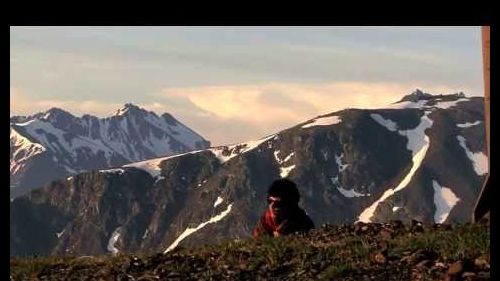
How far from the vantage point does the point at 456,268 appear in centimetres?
1113

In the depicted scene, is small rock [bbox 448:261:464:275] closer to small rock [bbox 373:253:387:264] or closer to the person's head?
small rock [bbox 373:253:387:264]

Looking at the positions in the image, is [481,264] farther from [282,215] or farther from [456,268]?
[282,215]

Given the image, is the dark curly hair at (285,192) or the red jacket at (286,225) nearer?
the red jacket at (286,225)

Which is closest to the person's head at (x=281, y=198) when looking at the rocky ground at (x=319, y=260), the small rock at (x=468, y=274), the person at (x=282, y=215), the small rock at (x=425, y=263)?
the person at (x=282, y=215)

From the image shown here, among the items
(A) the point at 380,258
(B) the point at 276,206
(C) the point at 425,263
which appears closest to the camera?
(C) the point at 425,263

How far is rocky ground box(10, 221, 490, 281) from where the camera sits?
1170cm

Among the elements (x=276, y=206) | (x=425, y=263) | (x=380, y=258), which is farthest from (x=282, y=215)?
(x=425, y=263)

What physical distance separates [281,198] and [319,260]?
6022mm

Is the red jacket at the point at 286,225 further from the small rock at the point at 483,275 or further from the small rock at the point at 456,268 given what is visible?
the small rock at the point at 483,275

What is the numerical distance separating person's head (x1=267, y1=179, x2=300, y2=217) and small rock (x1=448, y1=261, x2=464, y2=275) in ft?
24.0

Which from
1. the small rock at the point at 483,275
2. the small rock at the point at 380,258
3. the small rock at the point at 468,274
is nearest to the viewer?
the small rock at the point at 483,275

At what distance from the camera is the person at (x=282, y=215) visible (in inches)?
701

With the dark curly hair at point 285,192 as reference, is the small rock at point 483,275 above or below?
below
